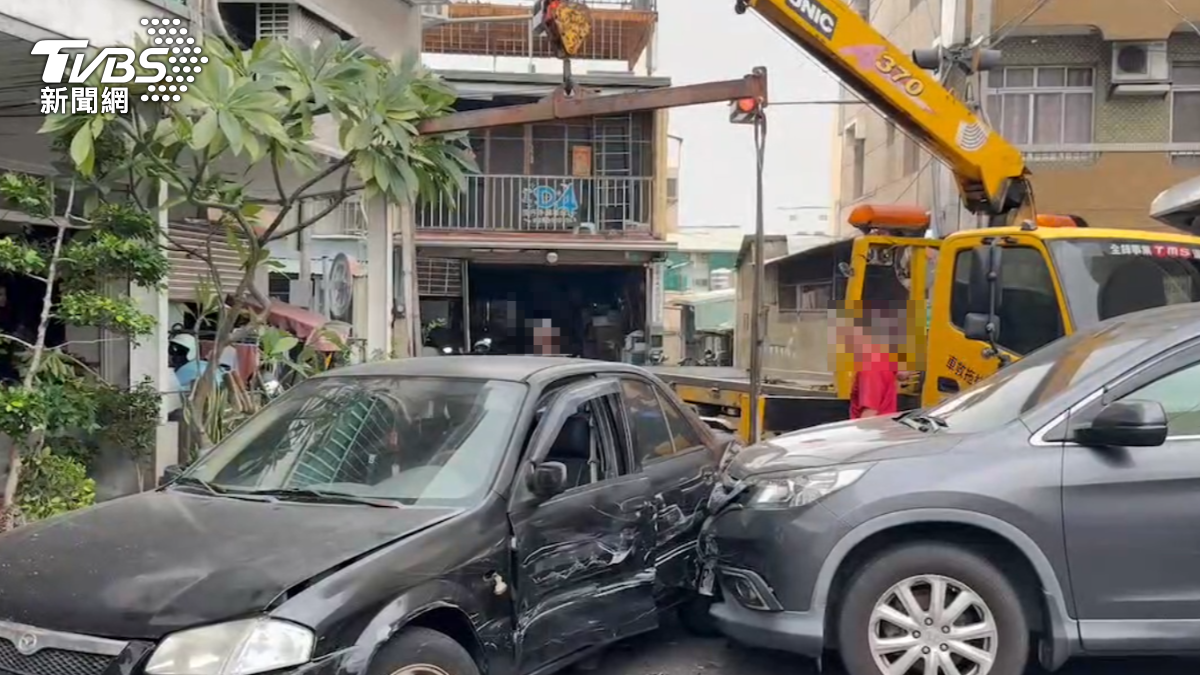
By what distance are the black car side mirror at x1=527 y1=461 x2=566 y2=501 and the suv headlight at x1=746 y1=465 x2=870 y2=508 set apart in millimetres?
1017

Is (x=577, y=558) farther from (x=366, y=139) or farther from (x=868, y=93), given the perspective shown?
(x=868, y=93)

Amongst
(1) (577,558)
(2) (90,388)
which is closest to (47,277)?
(2) (90,388)

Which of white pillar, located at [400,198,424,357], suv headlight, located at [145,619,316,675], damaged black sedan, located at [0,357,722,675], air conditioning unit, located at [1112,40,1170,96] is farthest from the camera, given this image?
air conditioning unit, located at [1112,40,1170,96]

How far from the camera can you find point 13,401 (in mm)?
5902

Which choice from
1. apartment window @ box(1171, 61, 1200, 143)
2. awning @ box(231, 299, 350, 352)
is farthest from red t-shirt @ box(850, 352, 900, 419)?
apartment window @ box(1171, 61, 1200, 143)

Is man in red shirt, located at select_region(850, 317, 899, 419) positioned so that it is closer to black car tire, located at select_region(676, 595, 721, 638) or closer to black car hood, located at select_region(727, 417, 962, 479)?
black car hood, located at select_region(727, 417, 962, 479)

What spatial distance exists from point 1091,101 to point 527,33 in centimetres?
1053

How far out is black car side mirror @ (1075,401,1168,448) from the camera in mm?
4125

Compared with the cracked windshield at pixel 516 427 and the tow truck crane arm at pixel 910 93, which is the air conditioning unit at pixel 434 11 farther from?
the tow truck crane arm at pixel 910 93

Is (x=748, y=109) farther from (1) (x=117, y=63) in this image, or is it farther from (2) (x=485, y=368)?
(1) (x=117, y=63)

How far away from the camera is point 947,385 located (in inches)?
307

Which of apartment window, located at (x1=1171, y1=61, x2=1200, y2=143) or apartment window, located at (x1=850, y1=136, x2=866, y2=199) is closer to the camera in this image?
apartment window, located at (x1=1171, y1=61, x2=1200, y2=143)

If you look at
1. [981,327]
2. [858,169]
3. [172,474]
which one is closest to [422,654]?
[172,474]

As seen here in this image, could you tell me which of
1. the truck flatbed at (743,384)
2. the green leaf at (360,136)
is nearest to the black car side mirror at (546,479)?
A: the green leaf at (360,136)
